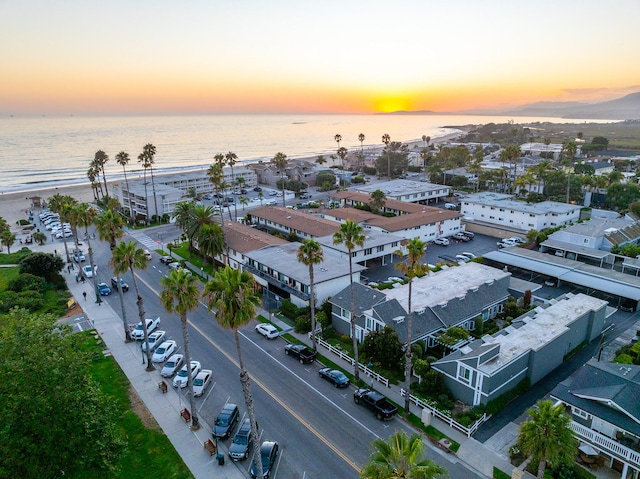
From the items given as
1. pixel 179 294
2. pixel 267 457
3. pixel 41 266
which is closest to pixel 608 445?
pixel 267 457

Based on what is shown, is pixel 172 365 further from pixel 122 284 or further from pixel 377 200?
pixel 377 200

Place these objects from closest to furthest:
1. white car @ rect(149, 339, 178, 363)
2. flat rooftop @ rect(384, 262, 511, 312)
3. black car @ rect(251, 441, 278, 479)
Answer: black car @ rect(251, 441, 278, 479), white car @ rect(149, 339, 178, 363), flat rooftop @ rect(384, 262, 511, 312)

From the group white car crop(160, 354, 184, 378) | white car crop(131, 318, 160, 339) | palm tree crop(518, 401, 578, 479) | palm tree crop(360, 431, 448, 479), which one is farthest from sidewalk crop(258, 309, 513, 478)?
white car crop(131, 318, 160, 339)

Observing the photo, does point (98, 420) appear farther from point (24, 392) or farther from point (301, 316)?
point (301, 316)

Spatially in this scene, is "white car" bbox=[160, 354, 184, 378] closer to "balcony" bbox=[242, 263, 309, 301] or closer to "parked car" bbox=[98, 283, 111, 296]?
"balcony" bbox=[242, 263, 309, 301]

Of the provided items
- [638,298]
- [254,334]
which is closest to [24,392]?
[254,334]
